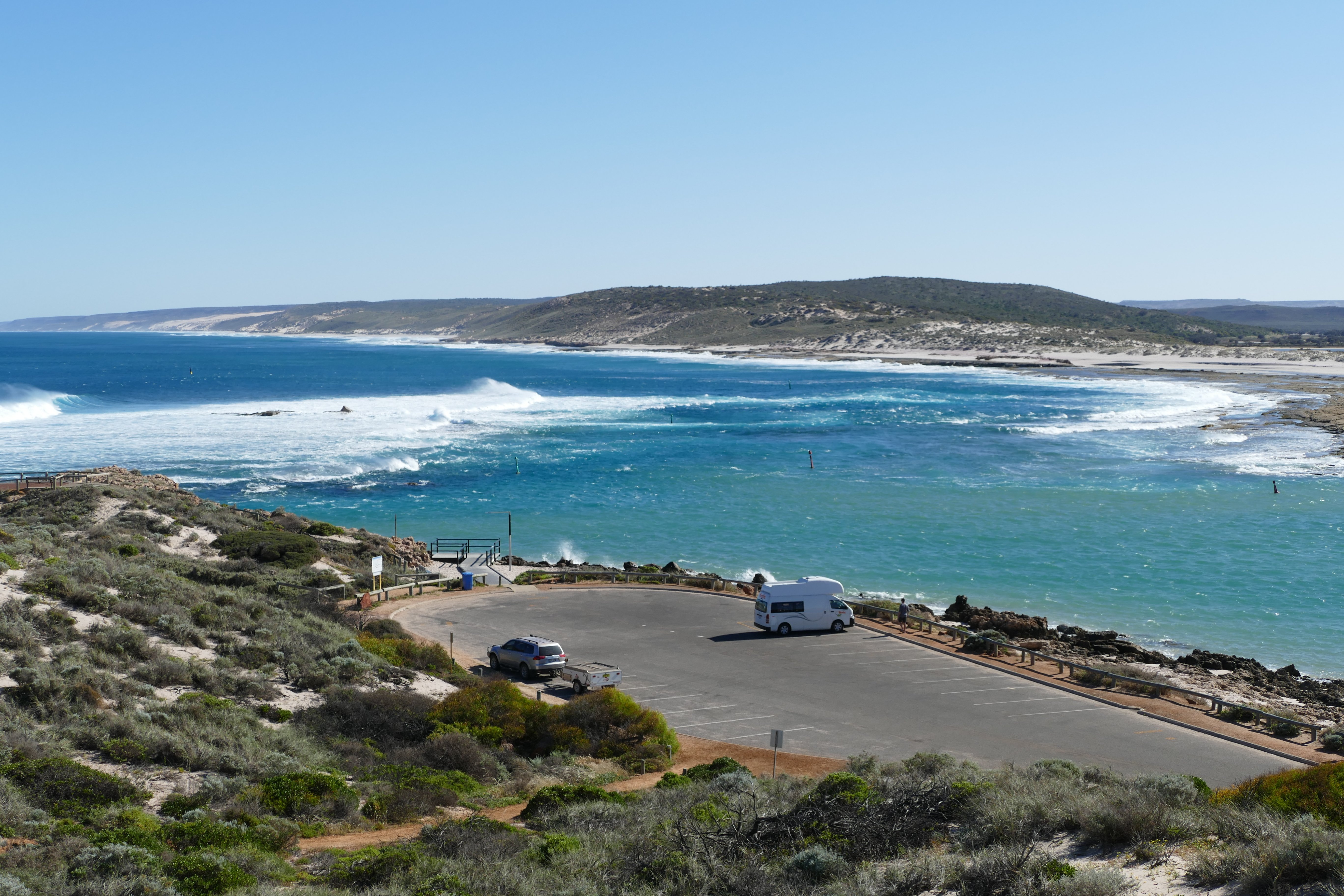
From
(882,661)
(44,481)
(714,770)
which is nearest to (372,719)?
(714,770)

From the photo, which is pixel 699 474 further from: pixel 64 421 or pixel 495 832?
pixel 64 421

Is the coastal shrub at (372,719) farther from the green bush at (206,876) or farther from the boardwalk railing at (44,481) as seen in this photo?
the boardwalk railing at (44,481)

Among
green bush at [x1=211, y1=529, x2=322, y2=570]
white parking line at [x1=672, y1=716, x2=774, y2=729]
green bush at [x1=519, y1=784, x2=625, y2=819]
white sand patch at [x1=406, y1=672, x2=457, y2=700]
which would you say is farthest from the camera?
green bush at [x1=211, y1=529, x2=322, y2=570]

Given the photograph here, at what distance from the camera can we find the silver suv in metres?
23.7

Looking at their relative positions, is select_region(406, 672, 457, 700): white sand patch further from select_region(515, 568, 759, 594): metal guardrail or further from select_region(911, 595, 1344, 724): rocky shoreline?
select_region(911, 595, 1344, 724): rocky shoreline

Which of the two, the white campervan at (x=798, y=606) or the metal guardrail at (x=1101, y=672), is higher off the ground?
the white campervan at (x=798, y=606)

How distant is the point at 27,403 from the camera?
310 feet

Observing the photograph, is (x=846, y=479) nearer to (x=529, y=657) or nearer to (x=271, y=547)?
(x=271, y=547)

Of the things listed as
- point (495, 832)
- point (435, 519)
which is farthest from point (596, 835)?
point (435, 519)

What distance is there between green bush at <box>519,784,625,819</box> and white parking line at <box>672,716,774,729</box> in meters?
5.63

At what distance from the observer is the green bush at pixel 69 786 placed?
40.8 ft

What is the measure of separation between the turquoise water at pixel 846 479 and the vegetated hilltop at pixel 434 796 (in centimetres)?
1948

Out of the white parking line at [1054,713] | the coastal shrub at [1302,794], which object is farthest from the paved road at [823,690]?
the coastal shrub at [1302,794]

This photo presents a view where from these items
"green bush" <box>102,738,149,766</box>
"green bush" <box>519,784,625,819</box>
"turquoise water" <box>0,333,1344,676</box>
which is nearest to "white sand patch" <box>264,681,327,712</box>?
"green bush" <box>102,738,149,766</box>
